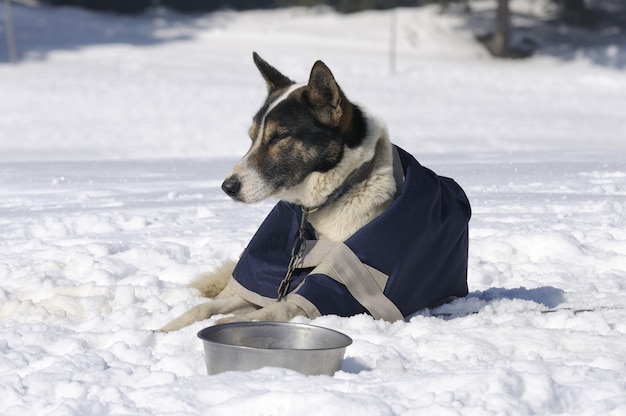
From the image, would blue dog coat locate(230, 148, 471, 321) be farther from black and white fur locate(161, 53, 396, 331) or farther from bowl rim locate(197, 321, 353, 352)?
bowl rim locate(197, 321, 353, 352)

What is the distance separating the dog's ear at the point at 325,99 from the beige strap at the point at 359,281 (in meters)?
0.57

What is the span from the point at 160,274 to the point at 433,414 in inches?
114

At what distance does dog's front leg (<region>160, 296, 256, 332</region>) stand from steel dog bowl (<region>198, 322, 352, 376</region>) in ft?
1.92

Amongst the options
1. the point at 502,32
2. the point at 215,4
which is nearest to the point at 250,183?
the point at 502,32

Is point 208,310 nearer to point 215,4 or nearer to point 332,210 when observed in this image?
point 332,210

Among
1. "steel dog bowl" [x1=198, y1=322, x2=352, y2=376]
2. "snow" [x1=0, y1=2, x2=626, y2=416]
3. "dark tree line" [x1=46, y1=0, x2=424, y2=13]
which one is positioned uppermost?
"steel dog bowl" [x1=198, y1=322, x2=352, y2=376]

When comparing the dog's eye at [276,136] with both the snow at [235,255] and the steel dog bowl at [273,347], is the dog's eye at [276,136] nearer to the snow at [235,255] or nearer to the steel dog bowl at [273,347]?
the snow at [235,255]

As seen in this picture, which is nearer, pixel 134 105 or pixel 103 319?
pixel 103 319

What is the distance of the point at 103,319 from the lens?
4602 mm

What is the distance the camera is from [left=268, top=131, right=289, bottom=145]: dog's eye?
459 cm

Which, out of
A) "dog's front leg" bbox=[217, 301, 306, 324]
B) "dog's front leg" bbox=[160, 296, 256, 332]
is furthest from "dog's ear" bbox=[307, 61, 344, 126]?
"dog's front leg" bbox=[160, 296, 256, 332]

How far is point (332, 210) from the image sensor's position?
15.3ft

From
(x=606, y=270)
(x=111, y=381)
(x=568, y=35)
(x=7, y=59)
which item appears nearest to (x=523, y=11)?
(x=568, y=35)

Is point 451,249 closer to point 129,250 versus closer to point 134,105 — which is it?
point 129,250
